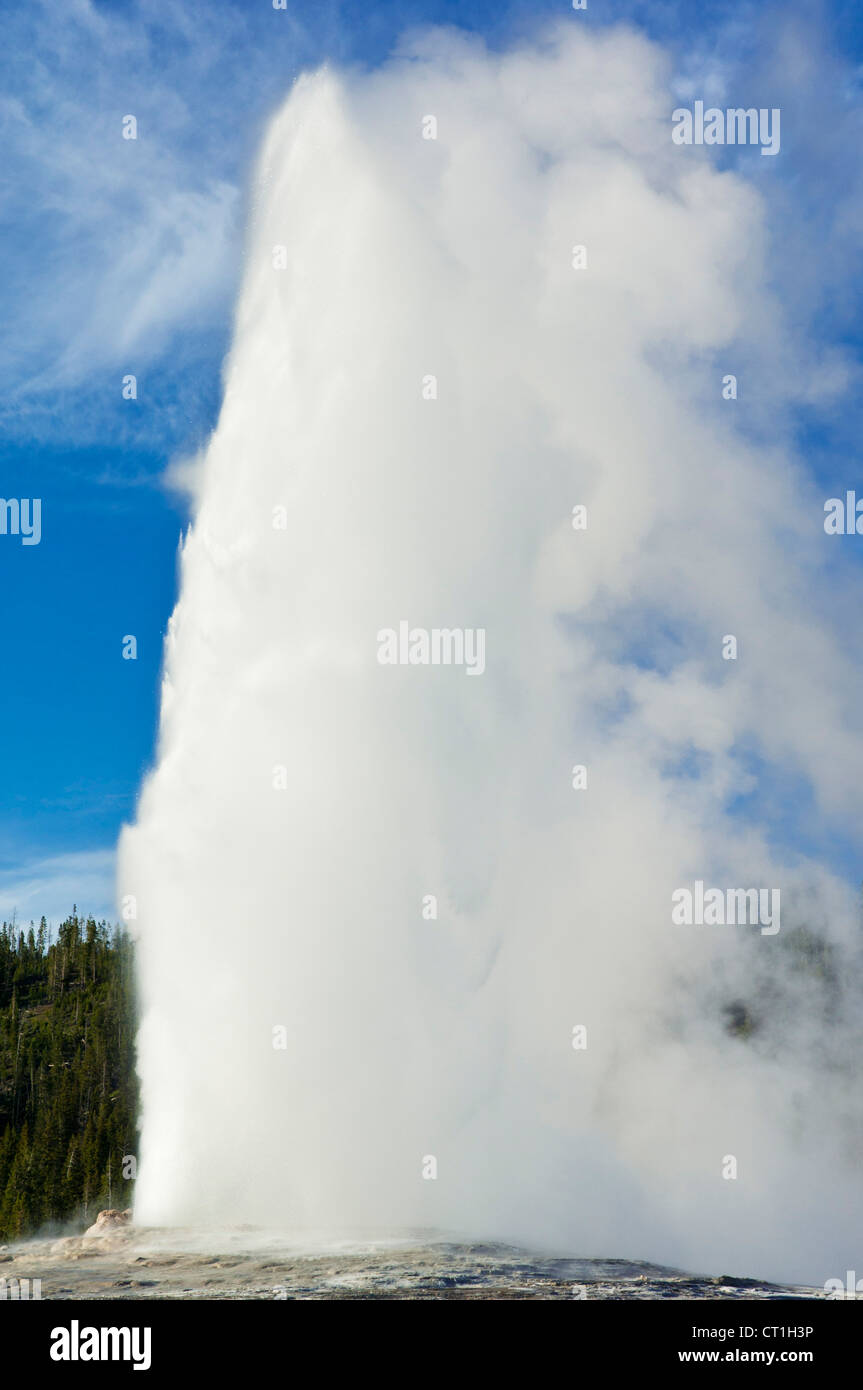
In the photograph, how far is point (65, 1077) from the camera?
244 ft

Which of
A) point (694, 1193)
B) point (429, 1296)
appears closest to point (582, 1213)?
point (694, 1193)

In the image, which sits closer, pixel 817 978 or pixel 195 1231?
pixel 195 1231

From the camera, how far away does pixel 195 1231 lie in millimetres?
23391

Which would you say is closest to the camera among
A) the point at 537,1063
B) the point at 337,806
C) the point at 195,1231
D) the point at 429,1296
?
the point at 429,1296

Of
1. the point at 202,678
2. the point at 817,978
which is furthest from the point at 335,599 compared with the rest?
the point at 817,978

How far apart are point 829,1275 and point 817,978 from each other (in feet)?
206

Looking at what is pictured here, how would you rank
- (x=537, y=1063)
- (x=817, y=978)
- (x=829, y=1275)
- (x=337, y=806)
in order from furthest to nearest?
(x=817, y=978)
(x=537, y=1063)
(x=337, y=806)
(x=829, y=1275)

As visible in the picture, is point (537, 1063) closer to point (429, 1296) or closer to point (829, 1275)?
point (829, 1275)

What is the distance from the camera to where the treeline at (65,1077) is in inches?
2263

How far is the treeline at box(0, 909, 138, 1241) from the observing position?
57.5 metres

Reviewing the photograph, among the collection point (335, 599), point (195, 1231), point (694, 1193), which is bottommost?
point (694, 1193)
